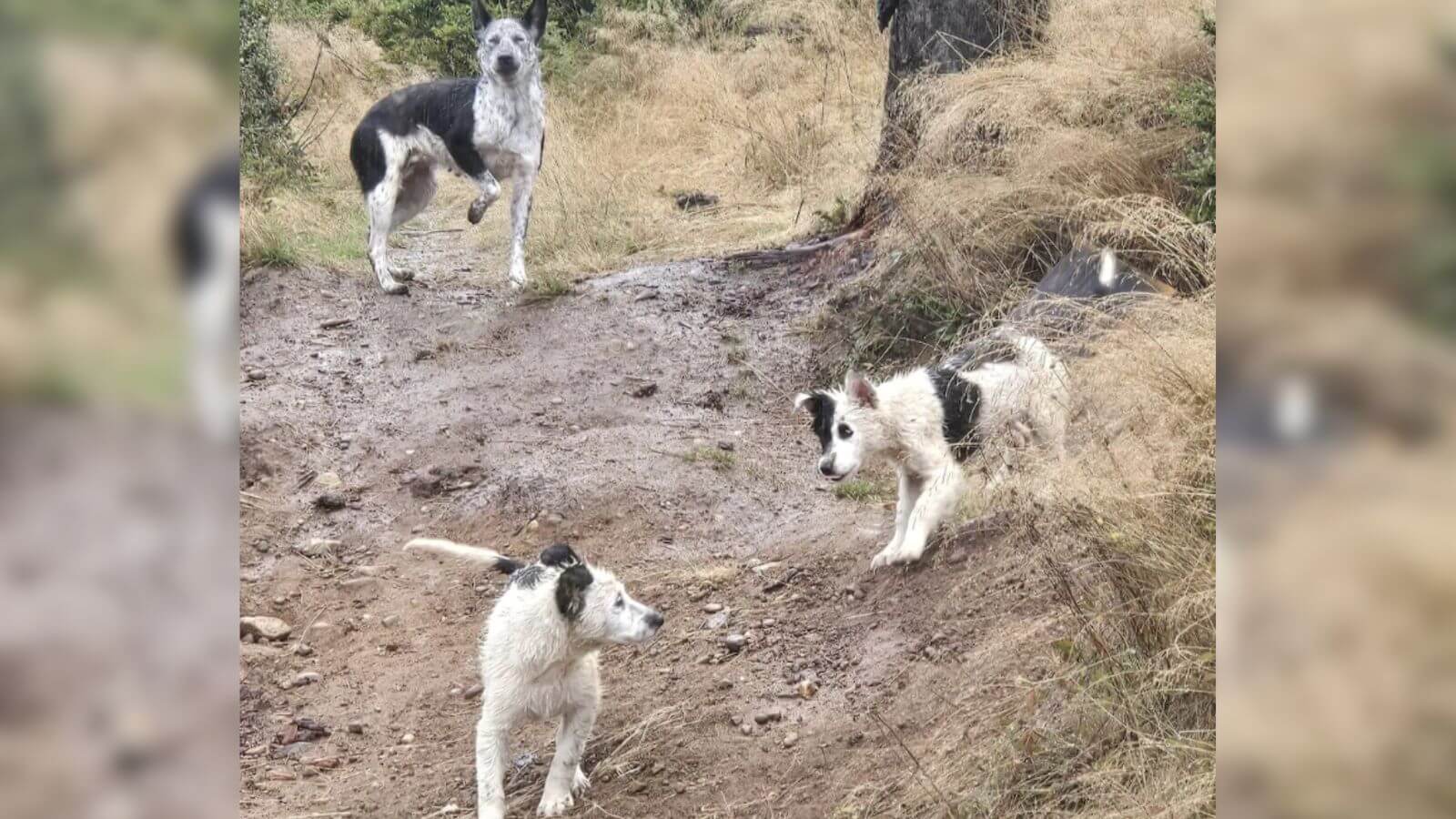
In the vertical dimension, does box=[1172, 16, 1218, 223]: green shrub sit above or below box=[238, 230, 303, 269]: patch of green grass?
above

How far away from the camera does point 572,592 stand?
11.2 feet

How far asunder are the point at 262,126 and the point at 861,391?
6.21 metres

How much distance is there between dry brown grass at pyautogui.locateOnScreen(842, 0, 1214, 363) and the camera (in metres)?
5.37

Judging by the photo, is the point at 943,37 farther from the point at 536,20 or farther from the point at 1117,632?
the point at 1117,632

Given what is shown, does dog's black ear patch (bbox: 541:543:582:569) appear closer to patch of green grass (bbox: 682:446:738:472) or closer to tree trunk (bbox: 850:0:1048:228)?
patch of green grass (bbox: 682:446:738:472)

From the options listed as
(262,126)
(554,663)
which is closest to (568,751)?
(554,663)

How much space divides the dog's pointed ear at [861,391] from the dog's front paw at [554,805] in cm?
152
